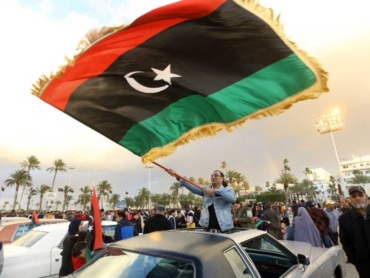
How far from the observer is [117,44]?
3508mm

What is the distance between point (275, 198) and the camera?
5428 centimetres

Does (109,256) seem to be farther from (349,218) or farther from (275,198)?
(275,198)

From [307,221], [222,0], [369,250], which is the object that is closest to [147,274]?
[369,250]

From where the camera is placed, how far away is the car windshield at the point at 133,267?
215 cm

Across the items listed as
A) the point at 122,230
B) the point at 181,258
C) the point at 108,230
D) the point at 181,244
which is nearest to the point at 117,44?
the point at 181,244

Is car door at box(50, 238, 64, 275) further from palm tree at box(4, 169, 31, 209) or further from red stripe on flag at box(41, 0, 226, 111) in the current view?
palm tree at box(4, 169, 31, 209)

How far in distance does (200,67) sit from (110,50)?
1.30m

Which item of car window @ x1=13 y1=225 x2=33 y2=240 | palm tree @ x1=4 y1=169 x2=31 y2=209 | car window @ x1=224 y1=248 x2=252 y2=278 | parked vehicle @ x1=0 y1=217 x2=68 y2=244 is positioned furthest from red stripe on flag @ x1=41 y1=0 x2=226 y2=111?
palm tree @ x1=4 y1=169 x2=31 y2=209

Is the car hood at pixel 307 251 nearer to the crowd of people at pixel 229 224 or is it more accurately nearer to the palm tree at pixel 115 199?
the crowd of people at pixel 229 224

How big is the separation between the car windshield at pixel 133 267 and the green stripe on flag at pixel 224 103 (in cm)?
199

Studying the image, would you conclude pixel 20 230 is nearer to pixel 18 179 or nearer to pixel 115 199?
pixel 18 179

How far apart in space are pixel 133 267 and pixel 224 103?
97.4 inches

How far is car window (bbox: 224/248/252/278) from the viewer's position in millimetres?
2271

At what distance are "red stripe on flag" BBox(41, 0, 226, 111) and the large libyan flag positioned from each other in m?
0.01
